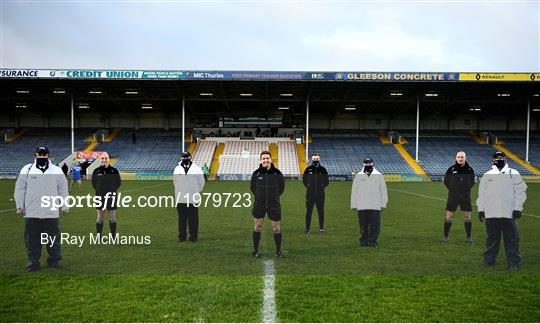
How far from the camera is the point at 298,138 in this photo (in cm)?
4434

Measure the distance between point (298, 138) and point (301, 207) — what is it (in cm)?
2847

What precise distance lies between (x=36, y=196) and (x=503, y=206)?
7633 mm

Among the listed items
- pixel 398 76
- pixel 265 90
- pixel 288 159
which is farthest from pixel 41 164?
pixel 265 90

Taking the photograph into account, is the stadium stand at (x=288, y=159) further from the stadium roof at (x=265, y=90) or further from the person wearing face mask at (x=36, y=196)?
the person wearing face mask at (x=36, y=196)

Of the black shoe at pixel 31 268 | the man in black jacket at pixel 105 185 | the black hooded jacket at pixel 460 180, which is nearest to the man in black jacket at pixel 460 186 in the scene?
the black hooded jacket at pixel 460 180

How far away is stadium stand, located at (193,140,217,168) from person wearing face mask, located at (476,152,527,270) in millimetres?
32245

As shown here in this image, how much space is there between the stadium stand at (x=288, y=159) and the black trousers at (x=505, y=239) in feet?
95.0

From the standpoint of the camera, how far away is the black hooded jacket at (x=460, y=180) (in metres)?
9.16

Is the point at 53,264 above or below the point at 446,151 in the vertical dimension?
below

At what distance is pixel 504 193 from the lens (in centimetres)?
700

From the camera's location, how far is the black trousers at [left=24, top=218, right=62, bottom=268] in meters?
6.73

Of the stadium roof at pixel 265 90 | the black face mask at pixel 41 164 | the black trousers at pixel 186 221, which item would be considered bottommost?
the black trousers at pixel 186 221

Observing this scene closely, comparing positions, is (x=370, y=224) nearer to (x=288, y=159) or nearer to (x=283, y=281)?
(x=283, y=281)

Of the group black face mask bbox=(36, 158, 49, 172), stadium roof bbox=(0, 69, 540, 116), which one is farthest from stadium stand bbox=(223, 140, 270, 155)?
black face mask bbox=(36, 158, 49, 172)
